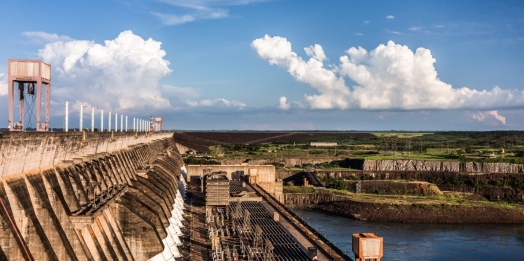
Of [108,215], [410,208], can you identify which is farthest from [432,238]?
[108,215]

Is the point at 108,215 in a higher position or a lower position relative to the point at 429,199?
higher

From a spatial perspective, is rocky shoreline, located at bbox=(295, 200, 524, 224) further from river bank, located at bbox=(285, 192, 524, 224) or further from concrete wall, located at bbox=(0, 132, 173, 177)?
concrete wall, located at bbox=(0, 132, 173, 177)

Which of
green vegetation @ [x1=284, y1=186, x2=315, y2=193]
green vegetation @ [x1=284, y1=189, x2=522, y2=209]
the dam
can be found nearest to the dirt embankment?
green vegetation @ [x1=284, y1=189, x2=522, y2=209]

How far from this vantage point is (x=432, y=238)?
225 ft

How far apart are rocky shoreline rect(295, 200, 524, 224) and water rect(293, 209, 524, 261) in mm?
2210

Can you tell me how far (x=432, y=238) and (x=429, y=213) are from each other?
14551 millimetres

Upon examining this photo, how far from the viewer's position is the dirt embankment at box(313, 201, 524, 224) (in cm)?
8156

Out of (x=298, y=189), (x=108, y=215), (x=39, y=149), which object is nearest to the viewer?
Answer: (x=39, y=149)

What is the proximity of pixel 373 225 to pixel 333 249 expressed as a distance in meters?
43.0

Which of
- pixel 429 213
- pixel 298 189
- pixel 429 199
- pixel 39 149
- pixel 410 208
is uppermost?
pixel 39 149

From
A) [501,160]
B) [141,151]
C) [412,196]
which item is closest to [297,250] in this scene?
[141,151]

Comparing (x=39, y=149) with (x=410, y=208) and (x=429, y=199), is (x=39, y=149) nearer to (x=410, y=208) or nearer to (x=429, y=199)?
(x=410, y=208)

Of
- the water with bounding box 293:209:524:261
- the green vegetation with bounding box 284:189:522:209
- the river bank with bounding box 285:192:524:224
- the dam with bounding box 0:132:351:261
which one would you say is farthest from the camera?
the green vegetation with bounding box 284:189:522:209

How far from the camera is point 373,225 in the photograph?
76.6 m
